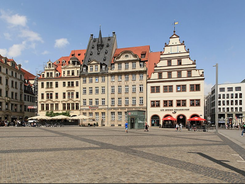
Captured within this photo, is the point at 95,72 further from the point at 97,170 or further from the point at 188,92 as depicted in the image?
the point at 97,170

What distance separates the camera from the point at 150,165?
31.0 ft

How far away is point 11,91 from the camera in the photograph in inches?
2525

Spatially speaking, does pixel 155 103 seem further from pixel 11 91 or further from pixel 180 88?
Result: pixel 11 91

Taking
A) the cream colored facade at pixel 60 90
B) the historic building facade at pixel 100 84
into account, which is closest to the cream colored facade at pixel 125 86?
the historic building facade at pixel 100 84

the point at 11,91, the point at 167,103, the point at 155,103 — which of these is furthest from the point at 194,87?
the point at 11,91

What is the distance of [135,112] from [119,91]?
13168 millimetres

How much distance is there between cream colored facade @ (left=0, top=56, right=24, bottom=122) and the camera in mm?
60031

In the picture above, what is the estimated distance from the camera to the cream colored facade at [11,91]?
60031mm

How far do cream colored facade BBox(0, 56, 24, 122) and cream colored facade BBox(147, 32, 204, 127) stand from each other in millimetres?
34589

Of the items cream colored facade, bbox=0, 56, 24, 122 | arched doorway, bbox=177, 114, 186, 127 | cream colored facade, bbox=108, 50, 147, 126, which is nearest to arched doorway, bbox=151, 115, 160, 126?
cream colored facade, bbox=108, 50, 147, 126

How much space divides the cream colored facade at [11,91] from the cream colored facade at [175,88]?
3459 centimetres

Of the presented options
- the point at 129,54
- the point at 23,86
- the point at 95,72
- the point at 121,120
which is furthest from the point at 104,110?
Answer: the point at 23,86

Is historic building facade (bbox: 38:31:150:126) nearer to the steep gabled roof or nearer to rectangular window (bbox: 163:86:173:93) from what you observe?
the steep gabled roof

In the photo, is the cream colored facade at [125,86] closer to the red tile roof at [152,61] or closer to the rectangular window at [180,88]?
the red tile roof at [152,61]
